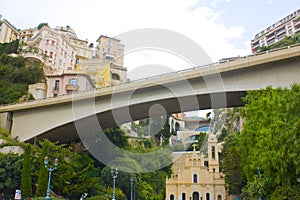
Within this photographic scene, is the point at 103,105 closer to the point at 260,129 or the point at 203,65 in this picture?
the point at 203,65

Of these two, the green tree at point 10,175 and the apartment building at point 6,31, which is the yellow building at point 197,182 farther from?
the apartment building at point 6,31

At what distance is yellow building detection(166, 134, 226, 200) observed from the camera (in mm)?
37469

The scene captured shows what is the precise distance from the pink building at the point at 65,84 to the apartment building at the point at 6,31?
22.2 m

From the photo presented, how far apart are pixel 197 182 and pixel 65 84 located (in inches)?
760

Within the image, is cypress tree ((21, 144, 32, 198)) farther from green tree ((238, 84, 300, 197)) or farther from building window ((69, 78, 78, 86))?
building window ((69, 78, 78, 86))

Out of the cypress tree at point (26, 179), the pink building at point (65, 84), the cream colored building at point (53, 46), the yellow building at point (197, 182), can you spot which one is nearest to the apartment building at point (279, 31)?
the yellow building at point (197, 182)

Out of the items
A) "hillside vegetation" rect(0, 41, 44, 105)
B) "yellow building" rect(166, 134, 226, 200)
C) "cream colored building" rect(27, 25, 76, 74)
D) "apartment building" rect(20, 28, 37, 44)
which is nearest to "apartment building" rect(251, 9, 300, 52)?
"yellow building" rect(166, 134, 226, 200)

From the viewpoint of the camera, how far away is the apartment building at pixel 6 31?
53.4 m

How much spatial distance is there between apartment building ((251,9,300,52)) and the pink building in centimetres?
5157

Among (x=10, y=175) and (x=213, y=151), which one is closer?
(x=10, y=175)

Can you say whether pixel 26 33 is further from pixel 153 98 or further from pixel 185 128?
pixel 153 98

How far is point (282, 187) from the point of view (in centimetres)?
1459

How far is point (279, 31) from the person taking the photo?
7800 cm

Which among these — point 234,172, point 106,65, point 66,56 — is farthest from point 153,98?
point 66,56
